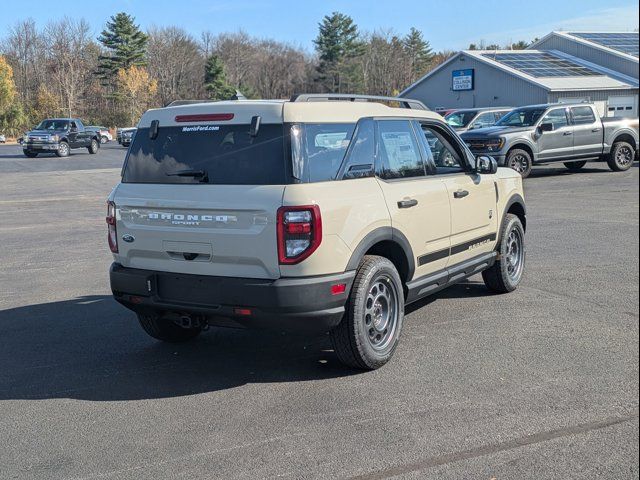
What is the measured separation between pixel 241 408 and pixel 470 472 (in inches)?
63.9

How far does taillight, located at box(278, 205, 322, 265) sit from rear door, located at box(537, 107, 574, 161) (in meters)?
16.2

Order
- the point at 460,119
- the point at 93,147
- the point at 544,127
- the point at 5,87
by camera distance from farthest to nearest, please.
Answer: the point at 5,87
the point at 93,147
the point at 460,119
the point at 544,127

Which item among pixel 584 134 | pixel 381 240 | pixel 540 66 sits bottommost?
pixel 381 240

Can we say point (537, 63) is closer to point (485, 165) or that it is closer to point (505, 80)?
point (505, 80)

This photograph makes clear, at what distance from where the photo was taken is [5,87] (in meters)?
68.8

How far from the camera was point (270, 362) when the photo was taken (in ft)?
17.7

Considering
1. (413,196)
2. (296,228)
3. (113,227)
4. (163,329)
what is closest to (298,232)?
(296,228)

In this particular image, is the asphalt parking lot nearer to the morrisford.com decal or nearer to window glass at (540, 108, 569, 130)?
the morrisford.com decal

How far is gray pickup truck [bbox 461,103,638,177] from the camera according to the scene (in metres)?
18.9

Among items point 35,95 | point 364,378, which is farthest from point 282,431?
point 35,95

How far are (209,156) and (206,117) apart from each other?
0.31 metres

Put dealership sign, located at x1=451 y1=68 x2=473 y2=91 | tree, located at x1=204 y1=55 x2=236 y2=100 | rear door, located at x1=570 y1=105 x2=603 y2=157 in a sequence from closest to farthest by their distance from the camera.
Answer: rear door, located at x1=570 y1=105 x2=603 y2=157 → dealership sign, located at x1=451 y1=68 x2=473 y2=91 → tree, located at x1=204 y1=55 x2=236 y2=100

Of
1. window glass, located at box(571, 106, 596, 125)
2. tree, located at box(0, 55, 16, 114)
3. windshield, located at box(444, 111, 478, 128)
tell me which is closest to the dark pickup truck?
windshield, located at box(444, 111, 478, 128)

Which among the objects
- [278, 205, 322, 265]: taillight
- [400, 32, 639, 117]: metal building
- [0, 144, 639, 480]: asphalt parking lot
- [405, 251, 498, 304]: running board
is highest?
[400, 32, 639, 117]: metal building
